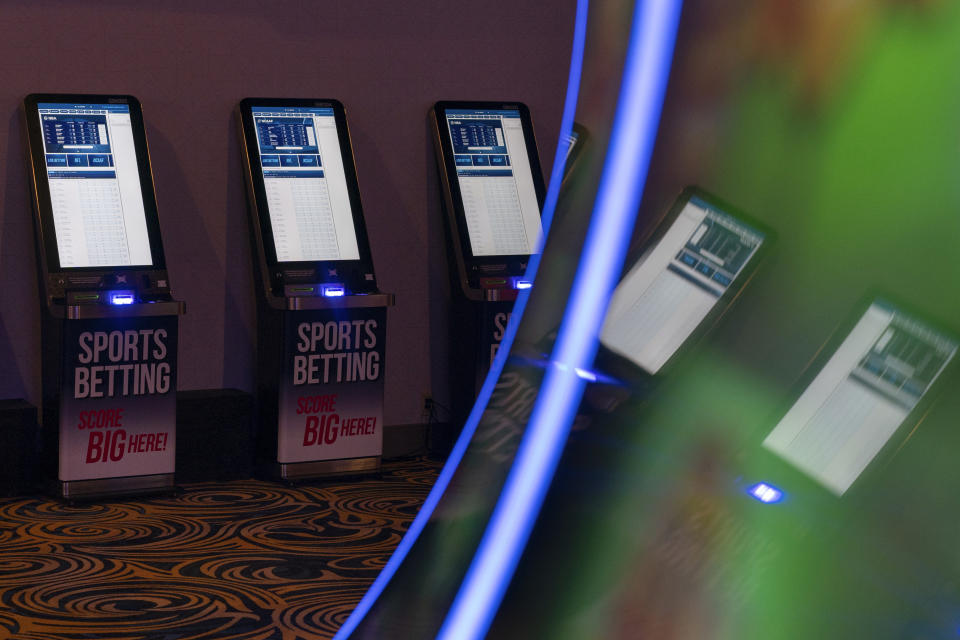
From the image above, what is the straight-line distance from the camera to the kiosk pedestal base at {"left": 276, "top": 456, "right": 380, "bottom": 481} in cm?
488

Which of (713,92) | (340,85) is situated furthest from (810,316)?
(340,85)

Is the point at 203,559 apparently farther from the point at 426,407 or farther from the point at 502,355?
the point at 502,355

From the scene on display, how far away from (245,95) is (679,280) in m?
4.60

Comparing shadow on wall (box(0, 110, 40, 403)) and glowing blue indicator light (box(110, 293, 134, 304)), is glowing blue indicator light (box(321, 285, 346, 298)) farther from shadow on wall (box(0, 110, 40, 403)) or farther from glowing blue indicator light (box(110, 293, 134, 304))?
shadow on wall (box(0, 110, 40, 403))

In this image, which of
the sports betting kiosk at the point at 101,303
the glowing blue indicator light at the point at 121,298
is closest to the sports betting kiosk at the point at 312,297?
the sports betting kiosk at the point at 101,303

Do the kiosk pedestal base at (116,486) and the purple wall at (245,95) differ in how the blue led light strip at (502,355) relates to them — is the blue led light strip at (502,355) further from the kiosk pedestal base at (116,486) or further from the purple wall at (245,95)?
the purple wall at (245,95)

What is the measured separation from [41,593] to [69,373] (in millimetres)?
1121

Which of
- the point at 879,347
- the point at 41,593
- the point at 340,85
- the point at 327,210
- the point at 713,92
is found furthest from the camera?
the point at 340,85

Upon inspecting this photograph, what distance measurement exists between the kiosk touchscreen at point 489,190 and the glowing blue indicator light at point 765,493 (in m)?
4.41

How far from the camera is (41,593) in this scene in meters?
3.41

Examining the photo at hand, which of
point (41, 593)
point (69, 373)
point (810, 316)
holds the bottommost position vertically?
point (41, 593)

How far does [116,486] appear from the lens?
14.8 ft

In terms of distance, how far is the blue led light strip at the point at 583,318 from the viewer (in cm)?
76

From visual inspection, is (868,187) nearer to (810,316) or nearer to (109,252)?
(810,316)
